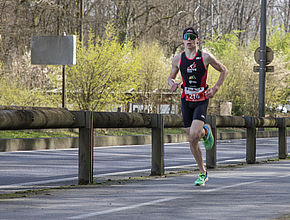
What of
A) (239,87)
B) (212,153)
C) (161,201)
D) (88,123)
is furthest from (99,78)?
(161,201)

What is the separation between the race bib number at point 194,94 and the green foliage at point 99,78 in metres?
17.6

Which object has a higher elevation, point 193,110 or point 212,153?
point 193,110

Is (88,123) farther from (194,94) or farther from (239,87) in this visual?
(239,87)

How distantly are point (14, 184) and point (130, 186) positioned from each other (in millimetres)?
1805

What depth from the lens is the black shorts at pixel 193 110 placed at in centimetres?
848

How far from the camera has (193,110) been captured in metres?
8.62

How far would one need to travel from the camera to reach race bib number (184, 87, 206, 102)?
27.7ft

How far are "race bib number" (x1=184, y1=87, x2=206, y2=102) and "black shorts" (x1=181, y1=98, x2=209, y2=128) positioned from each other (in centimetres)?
5

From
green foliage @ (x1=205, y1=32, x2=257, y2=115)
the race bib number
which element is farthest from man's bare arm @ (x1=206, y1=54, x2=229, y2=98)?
green foliage @ (x1=205, y1=32, x2=257, y2=115)

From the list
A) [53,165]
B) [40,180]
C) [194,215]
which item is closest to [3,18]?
[53,165]

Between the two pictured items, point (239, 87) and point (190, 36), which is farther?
point (239, 87)

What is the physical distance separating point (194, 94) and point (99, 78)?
A: 18.0 metres

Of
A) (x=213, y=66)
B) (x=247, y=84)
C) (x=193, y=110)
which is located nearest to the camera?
(x=213, y=66)

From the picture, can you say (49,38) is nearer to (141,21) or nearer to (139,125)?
(139,125)
